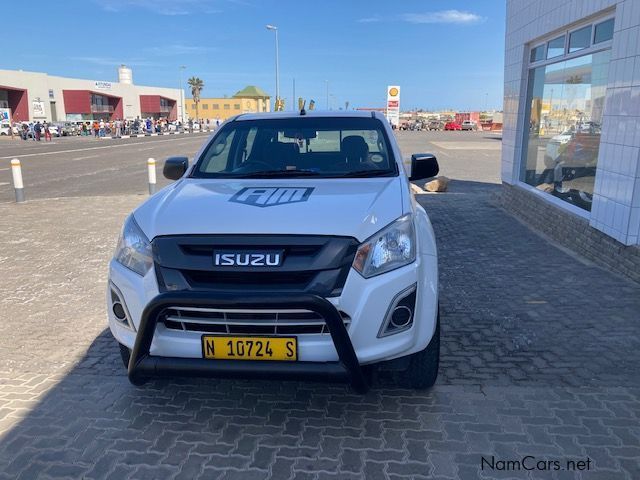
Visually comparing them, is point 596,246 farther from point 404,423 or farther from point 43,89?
point 43,89

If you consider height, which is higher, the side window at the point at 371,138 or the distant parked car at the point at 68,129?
the side window at the point at 371,138

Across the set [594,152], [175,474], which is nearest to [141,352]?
[175,474]

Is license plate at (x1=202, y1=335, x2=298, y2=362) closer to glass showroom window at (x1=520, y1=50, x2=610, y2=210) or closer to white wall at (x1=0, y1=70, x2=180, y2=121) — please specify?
glass showroom window at (x1=520, y1=50, x2=610, y2=210)

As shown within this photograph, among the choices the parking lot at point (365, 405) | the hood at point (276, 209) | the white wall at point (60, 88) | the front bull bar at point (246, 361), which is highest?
the white wall at point (60, 88)

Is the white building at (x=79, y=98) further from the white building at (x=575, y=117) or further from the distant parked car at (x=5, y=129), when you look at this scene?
the white building at (x=575, y=117)

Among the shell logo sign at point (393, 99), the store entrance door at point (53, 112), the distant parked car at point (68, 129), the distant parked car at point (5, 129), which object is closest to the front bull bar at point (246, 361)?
the shell logo sign at point (393, 99)

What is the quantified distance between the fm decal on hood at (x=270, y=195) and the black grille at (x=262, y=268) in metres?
0.40

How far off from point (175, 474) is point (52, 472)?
0.65 m

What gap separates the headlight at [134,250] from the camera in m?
2.90

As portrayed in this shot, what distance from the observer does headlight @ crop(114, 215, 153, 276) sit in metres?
2.90

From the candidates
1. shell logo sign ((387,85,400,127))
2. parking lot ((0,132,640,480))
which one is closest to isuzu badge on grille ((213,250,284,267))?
parking lot ((0,132,640,480))

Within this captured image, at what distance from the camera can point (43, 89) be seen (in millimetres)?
62688

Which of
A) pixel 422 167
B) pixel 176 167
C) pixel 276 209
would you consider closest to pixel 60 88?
pixel 176 167

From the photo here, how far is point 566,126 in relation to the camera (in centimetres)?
795
